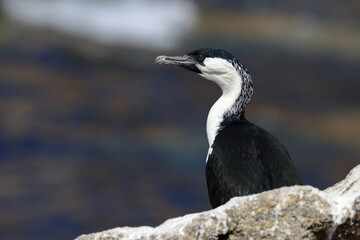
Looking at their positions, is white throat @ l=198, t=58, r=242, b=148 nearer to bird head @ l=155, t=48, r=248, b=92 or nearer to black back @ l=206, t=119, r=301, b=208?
bird head @ l=155, t=48, r=248, b=92

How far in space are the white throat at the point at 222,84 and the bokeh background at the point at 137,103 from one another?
30.1ft

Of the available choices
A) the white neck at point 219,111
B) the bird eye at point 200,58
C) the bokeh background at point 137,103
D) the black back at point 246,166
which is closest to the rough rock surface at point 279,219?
the black back at point 246,166

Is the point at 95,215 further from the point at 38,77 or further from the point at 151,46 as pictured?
the point at 151,46

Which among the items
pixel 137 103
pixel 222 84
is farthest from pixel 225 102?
pixel 137 103

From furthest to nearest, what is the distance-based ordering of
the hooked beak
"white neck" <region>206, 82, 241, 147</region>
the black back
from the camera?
1. the hooked beak
2. "white neck" <region>206, 82, 241, 147</region>
3. the black back

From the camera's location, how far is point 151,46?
30.3 metres

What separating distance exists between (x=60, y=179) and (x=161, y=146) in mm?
2609

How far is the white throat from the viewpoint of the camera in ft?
26.2

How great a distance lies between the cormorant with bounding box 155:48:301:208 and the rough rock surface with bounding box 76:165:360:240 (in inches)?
54.5

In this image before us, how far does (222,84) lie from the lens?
829 cm

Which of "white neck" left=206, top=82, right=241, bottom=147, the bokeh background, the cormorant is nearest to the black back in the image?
the cormorant

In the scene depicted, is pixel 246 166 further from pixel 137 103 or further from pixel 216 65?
pixel 137 103

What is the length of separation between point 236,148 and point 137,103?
649 inches

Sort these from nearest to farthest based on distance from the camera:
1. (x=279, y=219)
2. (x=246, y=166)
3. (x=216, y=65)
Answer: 1. (x=279, y=219)
2. (x=246, y=166)
3. (x=216, y=65)
